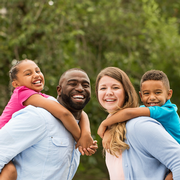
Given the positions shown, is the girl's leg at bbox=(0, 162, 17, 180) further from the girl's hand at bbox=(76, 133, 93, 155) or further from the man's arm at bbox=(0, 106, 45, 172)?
the girl's hand at bbox=(76, 133, 93, 155)

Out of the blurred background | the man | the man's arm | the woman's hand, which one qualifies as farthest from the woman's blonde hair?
the blurred background

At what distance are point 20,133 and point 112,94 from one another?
79 centimetres

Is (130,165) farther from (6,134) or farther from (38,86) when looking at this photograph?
(38,86)

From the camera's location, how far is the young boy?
6.34ft

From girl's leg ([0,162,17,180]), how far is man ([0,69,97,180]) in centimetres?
4

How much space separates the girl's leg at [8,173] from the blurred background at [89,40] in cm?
273

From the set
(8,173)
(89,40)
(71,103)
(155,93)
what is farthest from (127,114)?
(89,40)

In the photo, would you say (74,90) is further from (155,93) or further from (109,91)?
(155,93)

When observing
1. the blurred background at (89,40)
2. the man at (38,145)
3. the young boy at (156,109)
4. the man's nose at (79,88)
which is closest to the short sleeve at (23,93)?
the man at (38,145)

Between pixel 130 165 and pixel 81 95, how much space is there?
27.5 inches

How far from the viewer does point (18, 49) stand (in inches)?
196

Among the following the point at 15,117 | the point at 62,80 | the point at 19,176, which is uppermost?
the point at 62,80

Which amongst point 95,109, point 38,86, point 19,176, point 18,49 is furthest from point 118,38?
point 19,176

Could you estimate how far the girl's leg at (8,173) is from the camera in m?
1.74
